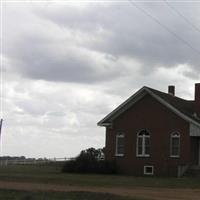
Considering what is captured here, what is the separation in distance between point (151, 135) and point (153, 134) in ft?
0.71

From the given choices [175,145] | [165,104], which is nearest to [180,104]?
[165,104]

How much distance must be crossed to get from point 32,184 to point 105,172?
14.7m

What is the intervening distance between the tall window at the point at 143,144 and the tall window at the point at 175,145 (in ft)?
6.18

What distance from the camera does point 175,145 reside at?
43344 mm

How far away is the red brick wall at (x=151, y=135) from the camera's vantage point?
42.8 m

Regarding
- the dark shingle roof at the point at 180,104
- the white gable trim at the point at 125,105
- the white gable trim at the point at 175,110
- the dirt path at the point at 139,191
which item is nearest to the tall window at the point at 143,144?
the white gable trim at the point at 125,105

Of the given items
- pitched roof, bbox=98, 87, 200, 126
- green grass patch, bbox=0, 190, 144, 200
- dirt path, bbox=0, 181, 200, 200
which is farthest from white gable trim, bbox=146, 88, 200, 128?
green grass patch, bbox=0, 190, 144, 200

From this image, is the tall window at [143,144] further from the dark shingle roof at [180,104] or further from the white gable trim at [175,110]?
the dark shingle roof at [180,104]

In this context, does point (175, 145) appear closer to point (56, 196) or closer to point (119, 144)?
point (119, 144)

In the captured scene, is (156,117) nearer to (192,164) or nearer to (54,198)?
(192,164)

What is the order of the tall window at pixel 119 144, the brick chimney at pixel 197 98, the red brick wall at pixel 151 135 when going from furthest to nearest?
the tall window at pixel 119 144
the brick chimney at pixel 197 98
the red brick wall at pixel 151 135

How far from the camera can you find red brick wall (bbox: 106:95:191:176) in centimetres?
4284

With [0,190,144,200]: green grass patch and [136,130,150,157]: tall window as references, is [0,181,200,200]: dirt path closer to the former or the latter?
[0,190,144,200]: green grass patch

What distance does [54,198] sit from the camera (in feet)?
74.9
